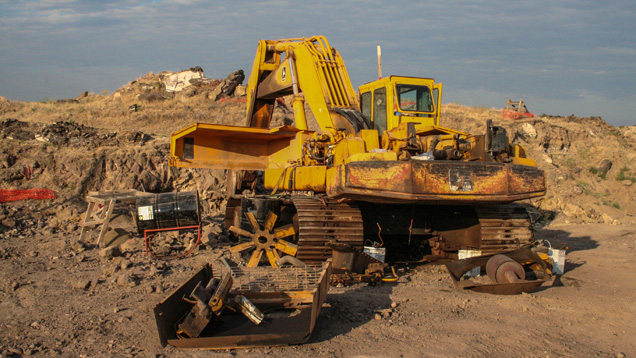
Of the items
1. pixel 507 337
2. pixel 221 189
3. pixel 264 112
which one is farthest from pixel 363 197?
pixel 221 189

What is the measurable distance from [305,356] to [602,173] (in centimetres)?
2072

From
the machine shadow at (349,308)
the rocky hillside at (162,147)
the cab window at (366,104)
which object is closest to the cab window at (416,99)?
the cab window at (366,104)

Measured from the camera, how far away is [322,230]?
6805mm

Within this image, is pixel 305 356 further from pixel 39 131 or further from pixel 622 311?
pixel 39 131

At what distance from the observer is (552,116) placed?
27.6 m

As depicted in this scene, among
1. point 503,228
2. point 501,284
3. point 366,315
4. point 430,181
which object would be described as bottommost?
point 366,315

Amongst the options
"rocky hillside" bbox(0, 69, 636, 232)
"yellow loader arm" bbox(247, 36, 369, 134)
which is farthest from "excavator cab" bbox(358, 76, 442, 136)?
"rocky hillside" bbox(0, 69, 636, 232)

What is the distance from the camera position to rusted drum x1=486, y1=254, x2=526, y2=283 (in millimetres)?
6123

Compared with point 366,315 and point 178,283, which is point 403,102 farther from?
point 178,283

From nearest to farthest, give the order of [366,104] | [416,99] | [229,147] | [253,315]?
[253,315]
[416,99]
[366,104]
[229,147]

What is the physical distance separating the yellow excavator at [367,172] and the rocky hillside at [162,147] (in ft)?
13.9

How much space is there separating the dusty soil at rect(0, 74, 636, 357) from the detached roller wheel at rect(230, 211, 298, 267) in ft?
2.79

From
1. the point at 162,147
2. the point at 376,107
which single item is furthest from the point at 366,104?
the point at 162,147

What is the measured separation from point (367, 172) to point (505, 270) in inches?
78.3
